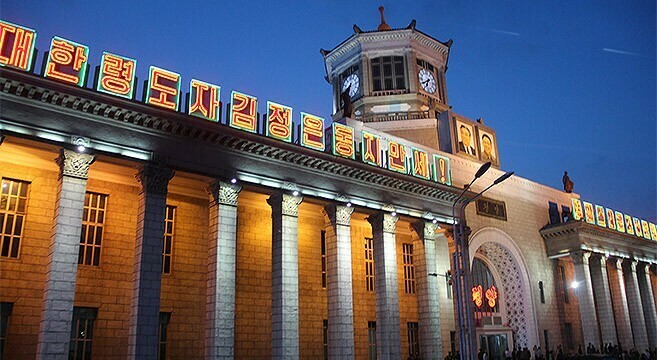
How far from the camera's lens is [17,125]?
18.8 metres

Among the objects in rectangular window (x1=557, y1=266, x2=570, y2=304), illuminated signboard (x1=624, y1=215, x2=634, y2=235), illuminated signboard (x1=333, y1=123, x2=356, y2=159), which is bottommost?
rectangular window (x1=557, y1=266, x2=570, y2=304)

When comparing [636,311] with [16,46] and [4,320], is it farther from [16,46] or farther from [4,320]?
[16,46]

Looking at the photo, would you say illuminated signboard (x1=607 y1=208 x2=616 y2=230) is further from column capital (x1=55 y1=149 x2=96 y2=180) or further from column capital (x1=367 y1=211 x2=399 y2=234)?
column capital (x1=55 y1=149 x2=96 y2=180)

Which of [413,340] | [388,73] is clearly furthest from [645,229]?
[413,340]

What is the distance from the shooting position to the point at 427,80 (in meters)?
44.4

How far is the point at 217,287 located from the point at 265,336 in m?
6.35

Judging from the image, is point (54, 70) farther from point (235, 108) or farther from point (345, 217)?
point (345, 217)

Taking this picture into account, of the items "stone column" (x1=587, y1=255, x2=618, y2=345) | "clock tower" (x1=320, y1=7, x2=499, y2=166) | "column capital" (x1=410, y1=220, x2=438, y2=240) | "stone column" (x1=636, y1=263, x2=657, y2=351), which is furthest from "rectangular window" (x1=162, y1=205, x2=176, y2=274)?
"stone column" (x1=636, y1=263, x2=657, y2=351)

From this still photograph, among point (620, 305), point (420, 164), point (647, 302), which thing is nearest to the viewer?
point (420, 164)

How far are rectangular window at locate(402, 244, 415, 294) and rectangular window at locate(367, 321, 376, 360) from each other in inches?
132

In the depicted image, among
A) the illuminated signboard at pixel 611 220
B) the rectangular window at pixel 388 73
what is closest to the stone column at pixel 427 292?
the rectangular window at pixel 388 73

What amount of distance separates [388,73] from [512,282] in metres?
18.7

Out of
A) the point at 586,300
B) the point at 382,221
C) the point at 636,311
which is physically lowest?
the point at 636,311

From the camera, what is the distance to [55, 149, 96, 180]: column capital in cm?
1959
